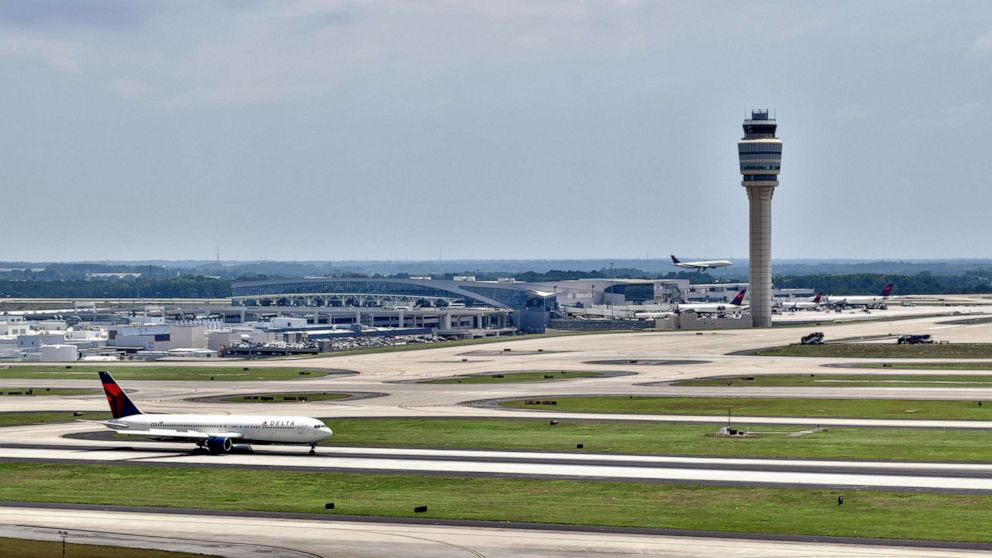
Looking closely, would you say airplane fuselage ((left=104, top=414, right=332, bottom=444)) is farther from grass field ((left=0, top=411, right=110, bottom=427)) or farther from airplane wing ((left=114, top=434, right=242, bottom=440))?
grass field ((left=0, top=411, right=110, bottom=427))

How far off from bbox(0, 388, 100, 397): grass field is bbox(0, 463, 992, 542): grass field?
59811 millimetres

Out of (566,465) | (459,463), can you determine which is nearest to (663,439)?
(566,465)

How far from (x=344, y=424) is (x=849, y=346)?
102190mm

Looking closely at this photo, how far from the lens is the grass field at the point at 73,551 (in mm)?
60562

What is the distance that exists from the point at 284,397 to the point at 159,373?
42.1m

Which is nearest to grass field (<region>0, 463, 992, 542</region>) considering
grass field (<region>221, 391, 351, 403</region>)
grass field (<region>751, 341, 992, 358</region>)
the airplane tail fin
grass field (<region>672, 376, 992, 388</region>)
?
the airplane tail fin

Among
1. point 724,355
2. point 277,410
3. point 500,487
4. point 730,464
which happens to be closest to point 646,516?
point 500,487

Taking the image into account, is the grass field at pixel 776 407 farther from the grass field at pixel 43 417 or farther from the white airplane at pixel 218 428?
the grass field at pixel 43 417

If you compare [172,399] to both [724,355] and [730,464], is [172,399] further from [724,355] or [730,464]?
[724,355]

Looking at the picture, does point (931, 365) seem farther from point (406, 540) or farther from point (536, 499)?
point (406, 540)

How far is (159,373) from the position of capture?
6924 inches

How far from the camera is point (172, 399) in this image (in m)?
139

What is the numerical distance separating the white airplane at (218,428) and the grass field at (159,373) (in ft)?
212

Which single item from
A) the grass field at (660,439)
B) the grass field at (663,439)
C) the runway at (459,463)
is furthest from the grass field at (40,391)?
the grass field at (663,439)
